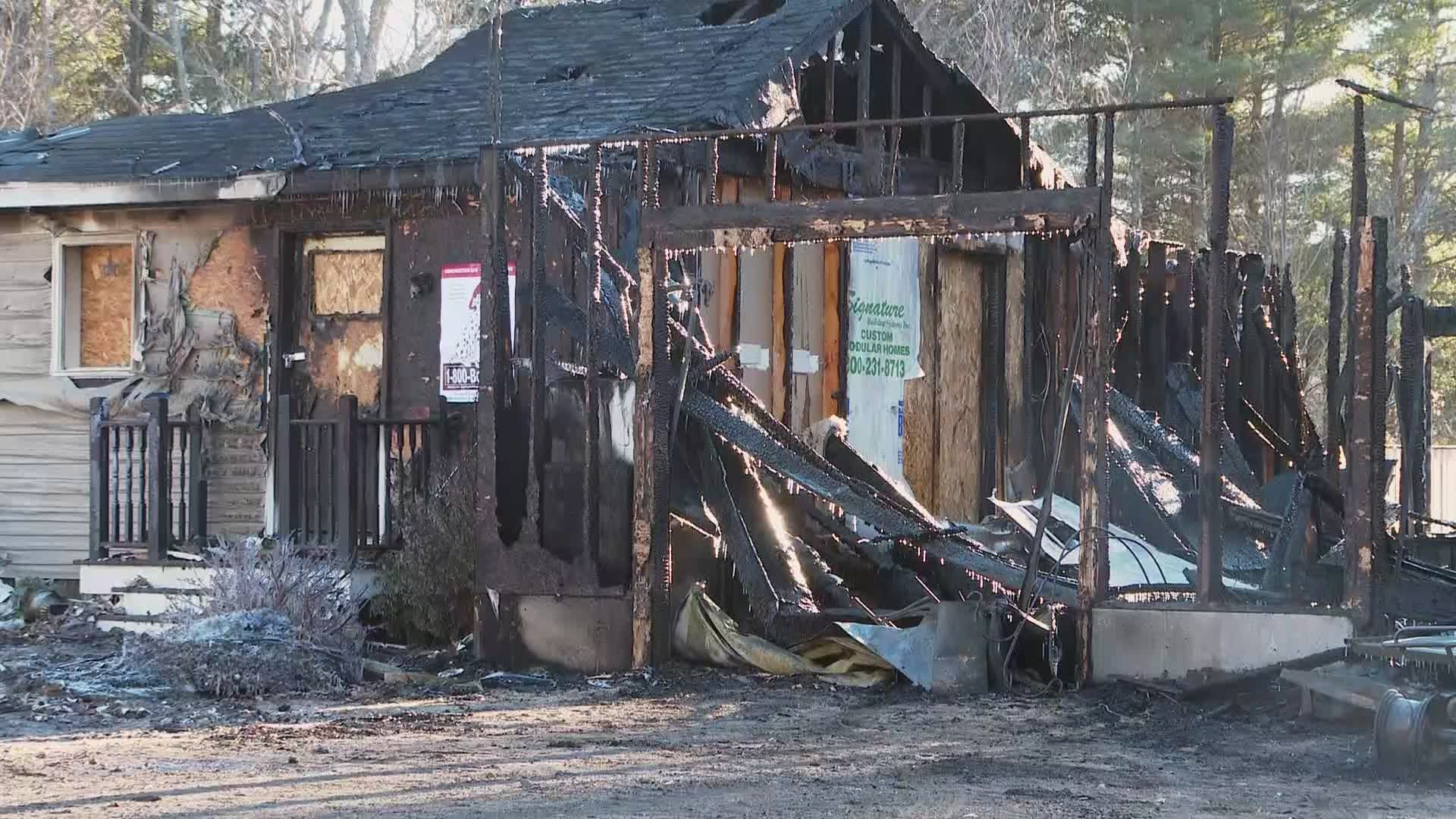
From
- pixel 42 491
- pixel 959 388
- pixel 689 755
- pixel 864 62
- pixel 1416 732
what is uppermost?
pixel 864 62

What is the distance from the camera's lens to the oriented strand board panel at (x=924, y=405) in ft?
54.1

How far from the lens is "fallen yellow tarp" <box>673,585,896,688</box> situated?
9898mm

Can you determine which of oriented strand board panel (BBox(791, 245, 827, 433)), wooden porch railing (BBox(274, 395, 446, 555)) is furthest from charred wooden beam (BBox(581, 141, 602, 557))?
oriented strand board panel (BBox(791, 245, 827, 433))

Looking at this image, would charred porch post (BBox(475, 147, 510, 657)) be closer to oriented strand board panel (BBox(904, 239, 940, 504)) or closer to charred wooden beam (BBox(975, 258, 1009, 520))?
oriented strand board panel (BBox(904, 239, 940, 504))

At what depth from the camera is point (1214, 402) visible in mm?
9141

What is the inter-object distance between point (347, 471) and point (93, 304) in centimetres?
378

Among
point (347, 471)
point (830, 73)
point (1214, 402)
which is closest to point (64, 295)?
point (347, 471)

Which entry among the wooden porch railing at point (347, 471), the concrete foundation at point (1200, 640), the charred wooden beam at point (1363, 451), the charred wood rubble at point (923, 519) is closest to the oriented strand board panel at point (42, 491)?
the wooden porch railing at point (347, 471)

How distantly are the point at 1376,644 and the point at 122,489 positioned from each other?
8789mm

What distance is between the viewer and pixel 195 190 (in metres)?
12.8

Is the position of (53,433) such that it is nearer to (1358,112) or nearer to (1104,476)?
(1104,476)

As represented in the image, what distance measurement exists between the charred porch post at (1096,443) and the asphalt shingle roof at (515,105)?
408 cm

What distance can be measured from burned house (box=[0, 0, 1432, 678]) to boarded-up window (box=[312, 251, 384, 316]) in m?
0.03

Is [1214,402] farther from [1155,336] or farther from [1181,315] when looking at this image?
[1181,315]
